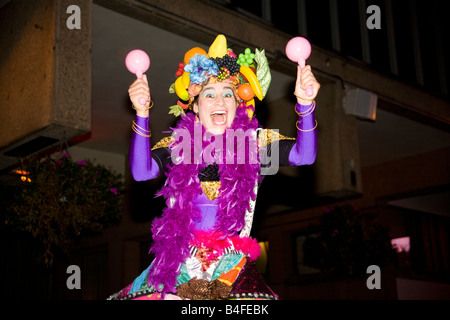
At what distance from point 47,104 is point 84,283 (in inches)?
340

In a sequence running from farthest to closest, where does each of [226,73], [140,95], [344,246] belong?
[344,246], [226,73], [140,95]

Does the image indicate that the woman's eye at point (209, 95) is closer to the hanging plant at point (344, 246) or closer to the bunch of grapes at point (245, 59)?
the bunch of grapes at point (245, 59)

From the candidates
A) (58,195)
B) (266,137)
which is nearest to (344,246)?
(58,195)

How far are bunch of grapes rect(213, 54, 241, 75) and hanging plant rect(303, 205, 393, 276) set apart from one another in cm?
536

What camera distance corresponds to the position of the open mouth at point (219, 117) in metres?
2.65

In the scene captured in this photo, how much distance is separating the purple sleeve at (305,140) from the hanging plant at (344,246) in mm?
5315

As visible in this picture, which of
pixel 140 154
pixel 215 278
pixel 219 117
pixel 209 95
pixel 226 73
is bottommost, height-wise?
pixel 215 278

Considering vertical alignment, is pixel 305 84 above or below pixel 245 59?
below

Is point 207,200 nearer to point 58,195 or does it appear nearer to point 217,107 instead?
point 217,107

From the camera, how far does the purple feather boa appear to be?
2.34 metres

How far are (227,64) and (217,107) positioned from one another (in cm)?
25

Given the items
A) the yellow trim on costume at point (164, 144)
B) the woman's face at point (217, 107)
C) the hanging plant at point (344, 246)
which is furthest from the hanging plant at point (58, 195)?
the hanging plant at point (344, 246)

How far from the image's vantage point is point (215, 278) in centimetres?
228
